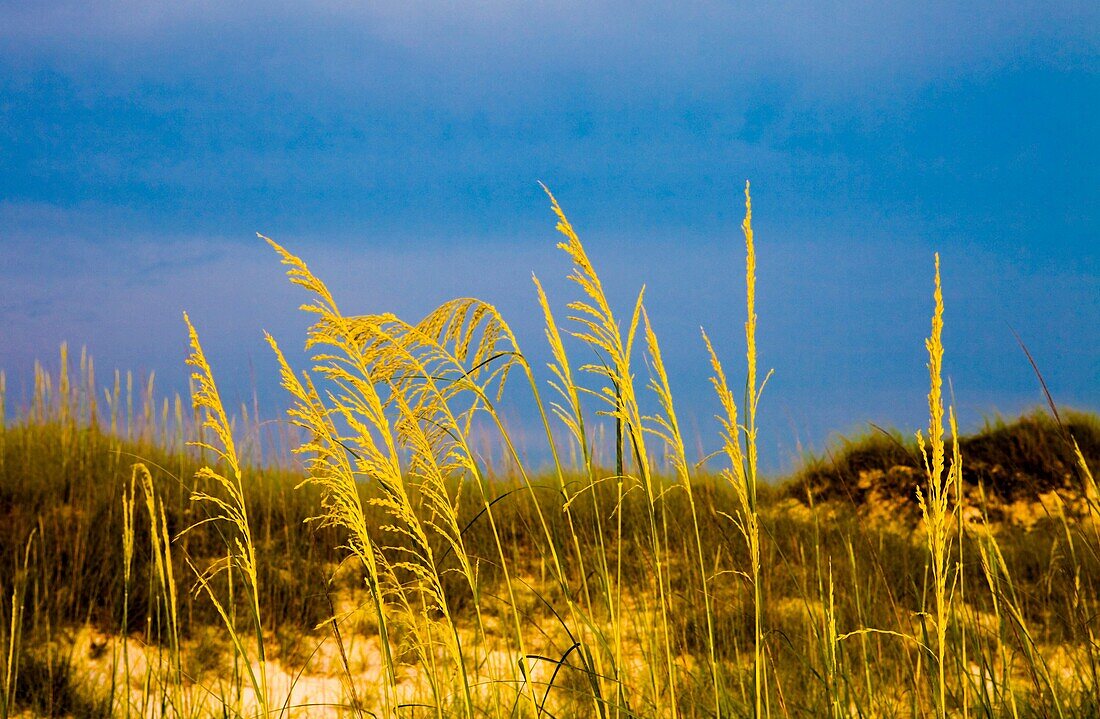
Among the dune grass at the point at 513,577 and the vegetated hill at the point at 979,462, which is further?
the vegetated hill at the point at 979,462

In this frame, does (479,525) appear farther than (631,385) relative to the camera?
Yes

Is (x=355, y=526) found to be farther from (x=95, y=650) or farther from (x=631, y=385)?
(x=95, y=650)

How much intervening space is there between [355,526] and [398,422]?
0.85 feet

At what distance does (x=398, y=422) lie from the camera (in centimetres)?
198

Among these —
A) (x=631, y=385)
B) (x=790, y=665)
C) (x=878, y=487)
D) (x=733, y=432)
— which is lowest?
(x=790, y=665)

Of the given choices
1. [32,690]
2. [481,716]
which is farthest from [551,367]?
[32,690]

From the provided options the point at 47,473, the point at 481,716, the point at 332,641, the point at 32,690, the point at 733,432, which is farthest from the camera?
the point at 47,473

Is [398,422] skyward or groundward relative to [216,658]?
skyward

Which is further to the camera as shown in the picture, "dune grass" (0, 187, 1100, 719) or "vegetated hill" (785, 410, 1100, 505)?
"vegetated hill" (785, 410, 1100, 505)

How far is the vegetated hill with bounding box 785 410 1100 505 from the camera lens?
9.27 meters

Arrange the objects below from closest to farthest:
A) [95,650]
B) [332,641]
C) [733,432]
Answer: [733,432]
[95,650]
[332,641]

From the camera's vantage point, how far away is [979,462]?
944cm

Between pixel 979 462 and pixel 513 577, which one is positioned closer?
pixel 513 577

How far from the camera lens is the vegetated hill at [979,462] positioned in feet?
30.4
